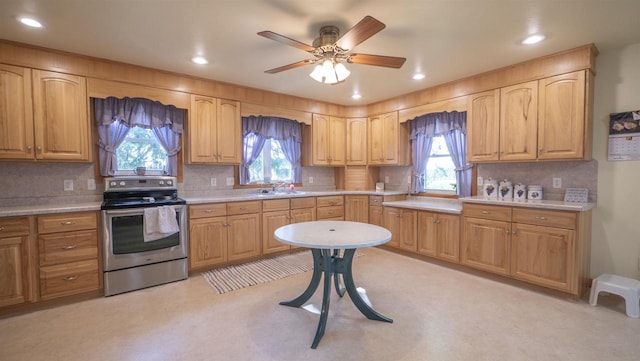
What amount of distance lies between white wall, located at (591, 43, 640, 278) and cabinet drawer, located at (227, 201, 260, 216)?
392 cm

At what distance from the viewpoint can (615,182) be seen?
2.89m

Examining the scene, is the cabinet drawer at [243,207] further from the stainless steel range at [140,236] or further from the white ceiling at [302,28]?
the white ceiling at [302,28]

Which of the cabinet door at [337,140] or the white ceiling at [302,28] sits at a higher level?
the white ceiling at [302,28]

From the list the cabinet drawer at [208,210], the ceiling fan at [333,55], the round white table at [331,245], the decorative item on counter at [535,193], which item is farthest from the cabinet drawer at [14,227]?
the decorative item on counter at [535,193]

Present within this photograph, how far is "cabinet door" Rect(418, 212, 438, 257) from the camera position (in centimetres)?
381

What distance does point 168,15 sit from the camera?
87.8 inches

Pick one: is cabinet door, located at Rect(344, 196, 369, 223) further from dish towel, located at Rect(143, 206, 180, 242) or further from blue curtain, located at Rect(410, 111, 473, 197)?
dish towel, located at Rect(143, 206, 180, 242)

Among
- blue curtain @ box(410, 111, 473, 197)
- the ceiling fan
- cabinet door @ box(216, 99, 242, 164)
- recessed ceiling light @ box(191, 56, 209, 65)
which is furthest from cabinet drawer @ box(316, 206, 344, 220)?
recessed ceiling light @ box(191, 56, 209, 65)

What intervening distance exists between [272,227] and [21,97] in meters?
2.97

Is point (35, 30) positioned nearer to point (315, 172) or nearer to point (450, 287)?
point (315, 172)

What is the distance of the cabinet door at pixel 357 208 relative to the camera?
4816 mm

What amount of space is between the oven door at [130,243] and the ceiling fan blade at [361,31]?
8.32ft

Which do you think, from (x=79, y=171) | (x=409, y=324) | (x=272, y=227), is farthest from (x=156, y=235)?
→ (x=409, y=324)

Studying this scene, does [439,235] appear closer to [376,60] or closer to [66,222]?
[376,60]
